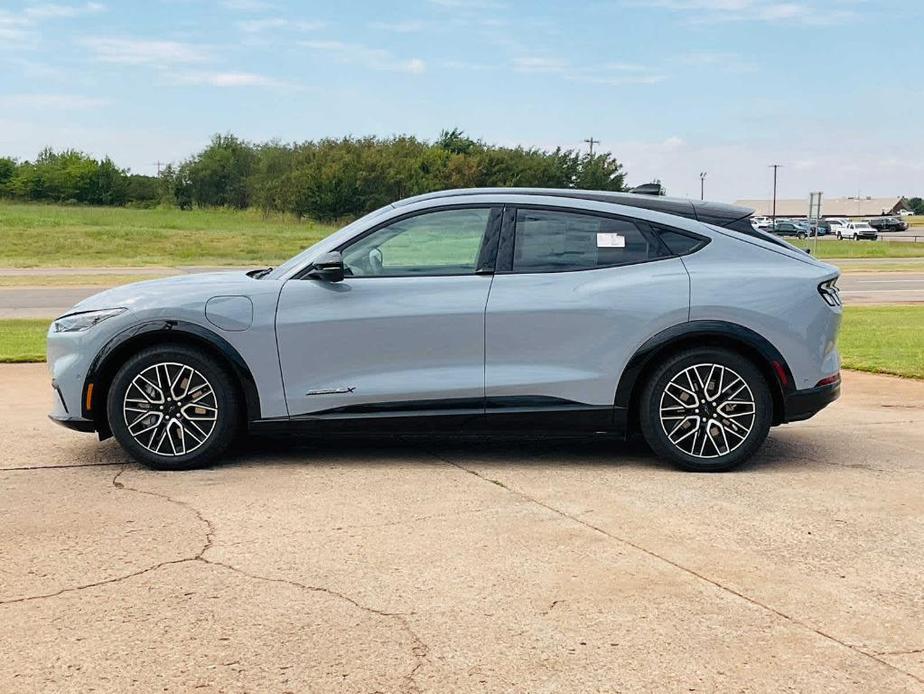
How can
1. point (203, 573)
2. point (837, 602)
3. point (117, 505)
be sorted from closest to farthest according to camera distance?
point (837, 602), point (203, 573), point (117, 505)

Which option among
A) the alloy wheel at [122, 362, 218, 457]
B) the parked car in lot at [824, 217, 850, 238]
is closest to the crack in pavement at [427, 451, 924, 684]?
the alloy wheel at [122, 362, 218, 457]

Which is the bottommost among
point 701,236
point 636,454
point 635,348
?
point 636,454

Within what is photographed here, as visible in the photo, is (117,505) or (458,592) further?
(117,505)

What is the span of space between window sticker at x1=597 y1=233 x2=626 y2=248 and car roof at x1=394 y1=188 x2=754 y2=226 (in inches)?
9.4

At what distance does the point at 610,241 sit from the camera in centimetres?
652

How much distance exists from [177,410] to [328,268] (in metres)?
1.21

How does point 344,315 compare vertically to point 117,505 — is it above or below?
above

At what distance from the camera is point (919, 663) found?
3.56m

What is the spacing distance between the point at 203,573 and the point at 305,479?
67.7 inches

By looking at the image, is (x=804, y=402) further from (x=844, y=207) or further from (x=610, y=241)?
(x=844, y=207)

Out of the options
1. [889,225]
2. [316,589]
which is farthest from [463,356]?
[889,225]

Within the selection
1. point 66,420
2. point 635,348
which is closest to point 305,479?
point 66,420

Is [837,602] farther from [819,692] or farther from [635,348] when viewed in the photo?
[635,348]

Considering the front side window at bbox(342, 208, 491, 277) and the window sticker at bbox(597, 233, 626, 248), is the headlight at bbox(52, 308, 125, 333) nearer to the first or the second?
the front side window at bbox(342, 208, 491, 277)
